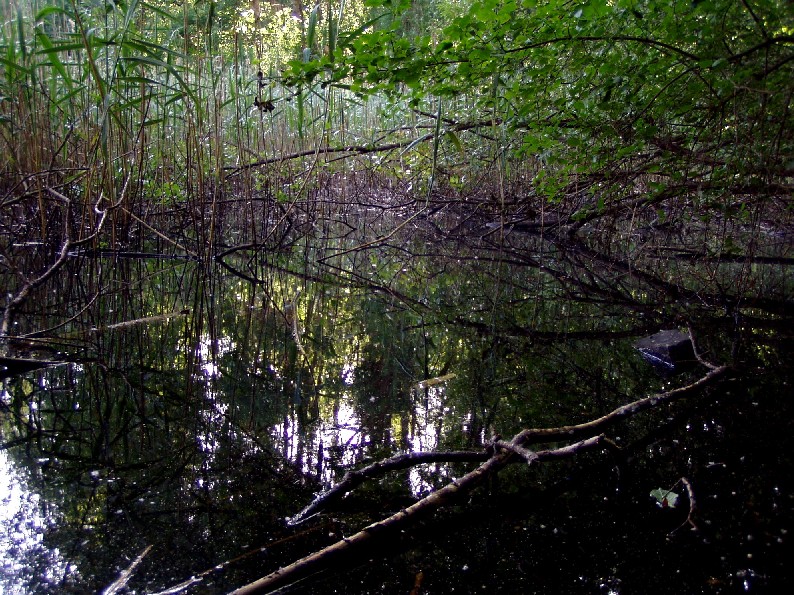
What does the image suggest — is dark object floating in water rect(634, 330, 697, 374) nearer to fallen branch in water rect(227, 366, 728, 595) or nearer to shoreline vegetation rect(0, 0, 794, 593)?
shoreline vegetation rect(0, 0, 794, 593)

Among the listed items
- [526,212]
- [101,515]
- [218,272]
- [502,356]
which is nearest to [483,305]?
[502,356]

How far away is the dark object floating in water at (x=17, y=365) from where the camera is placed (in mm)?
1422

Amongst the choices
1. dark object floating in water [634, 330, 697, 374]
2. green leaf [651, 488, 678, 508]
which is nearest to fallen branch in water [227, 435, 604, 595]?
green leaf [651, 488, 678, 508]

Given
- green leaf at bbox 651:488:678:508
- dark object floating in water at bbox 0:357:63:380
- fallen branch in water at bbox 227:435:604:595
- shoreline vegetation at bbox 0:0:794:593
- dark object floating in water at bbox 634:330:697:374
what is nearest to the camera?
fallen branch in water at bbox 227:435:604:595

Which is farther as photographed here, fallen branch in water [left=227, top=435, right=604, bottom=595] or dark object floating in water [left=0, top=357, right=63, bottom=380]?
dark object floating in water [left=0, top=357, right=63, bottom=380]

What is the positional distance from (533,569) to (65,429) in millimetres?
902

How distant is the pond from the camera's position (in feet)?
2.59

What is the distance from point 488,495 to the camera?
3.11 ft

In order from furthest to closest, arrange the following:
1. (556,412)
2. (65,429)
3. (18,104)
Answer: (18,104) → (556,412) → (65,429)

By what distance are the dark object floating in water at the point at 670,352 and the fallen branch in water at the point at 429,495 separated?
0.46 meters

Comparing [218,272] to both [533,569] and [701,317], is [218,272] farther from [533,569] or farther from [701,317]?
[533,569]

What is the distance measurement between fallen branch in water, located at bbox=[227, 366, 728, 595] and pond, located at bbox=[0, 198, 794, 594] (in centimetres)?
2

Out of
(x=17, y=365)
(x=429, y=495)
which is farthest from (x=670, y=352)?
(x=17, y=365)

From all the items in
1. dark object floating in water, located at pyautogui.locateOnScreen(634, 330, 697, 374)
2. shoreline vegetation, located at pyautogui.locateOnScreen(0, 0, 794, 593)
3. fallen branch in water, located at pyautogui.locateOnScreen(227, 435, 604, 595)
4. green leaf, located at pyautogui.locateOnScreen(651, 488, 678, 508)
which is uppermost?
shoreline vegetation, located at pyautogui.locateOnScreen(0, 0, 794, 593)
